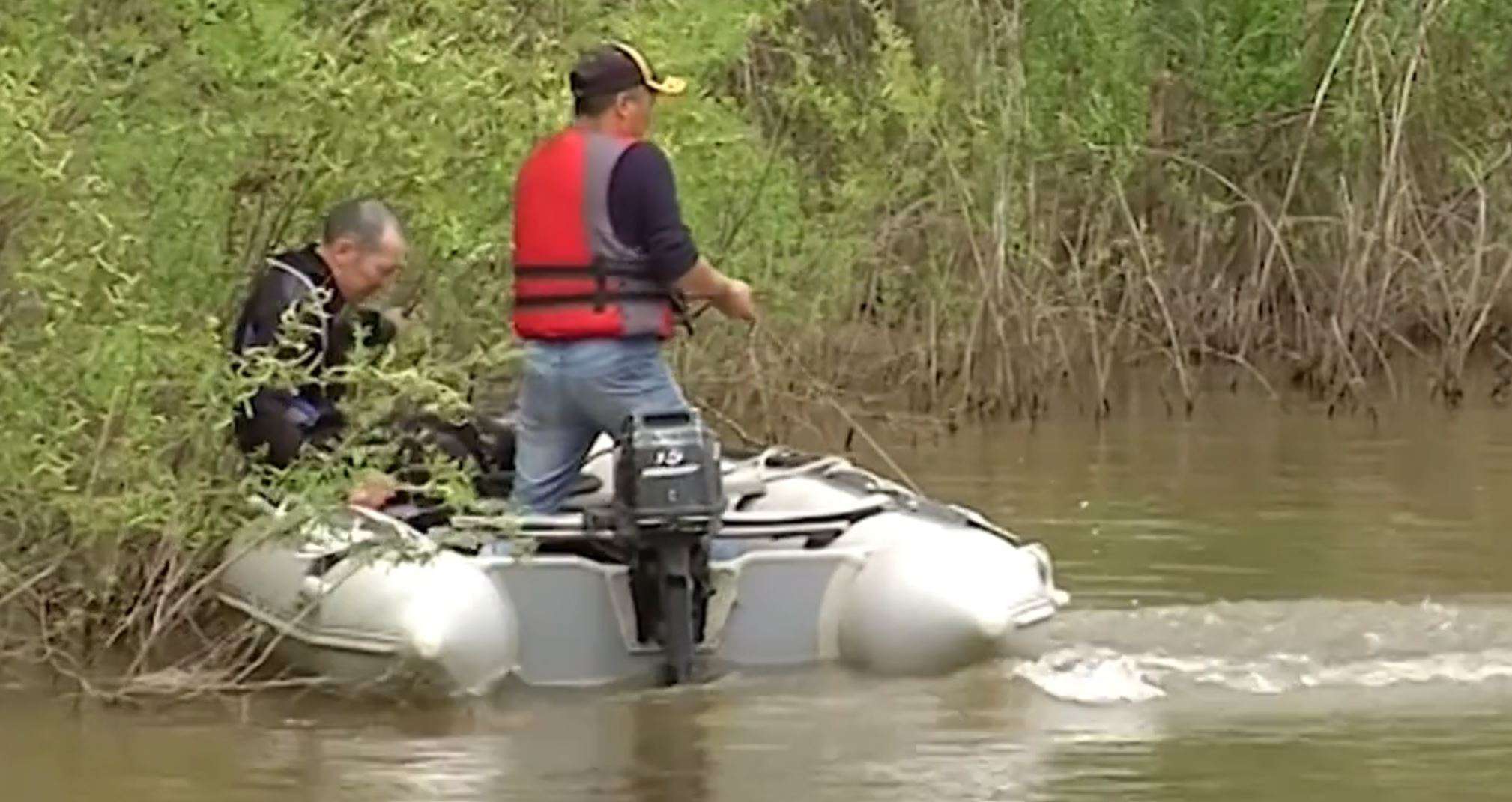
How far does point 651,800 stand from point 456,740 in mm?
885

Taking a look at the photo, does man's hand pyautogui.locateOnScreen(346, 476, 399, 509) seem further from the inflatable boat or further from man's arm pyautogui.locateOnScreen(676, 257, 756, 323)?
man's arm pyautogui.locateOnScreen(676, 257, 756, 323)

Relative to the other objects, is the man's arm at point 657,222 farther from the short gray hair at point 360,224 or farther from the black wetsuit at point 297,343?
the black wetsuit at point 297,343

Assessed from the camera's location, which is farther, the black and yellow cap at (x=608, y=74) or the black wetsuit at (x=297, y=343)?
the black and yellow cap at (x=608, y=74)

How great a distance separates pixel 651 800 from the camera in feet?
26.8

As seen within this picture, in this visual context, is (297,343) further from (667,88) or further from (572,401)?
(667,88)

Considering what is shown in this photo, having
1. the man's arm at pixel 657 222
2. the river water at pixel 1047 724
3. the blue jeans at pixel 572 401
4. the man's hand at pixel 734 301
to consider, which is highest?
the man's arm at pixel 657 222

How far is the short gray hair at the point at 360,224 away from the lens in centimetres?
969

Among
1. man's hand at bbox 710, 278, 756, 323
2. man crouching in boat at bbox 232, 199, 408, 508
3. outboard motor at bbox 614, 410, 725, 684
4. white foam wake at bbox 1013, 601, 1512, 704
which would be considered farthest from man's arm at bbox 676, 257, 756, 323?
white foam wake at bbox 1013, 601, 1512, 704

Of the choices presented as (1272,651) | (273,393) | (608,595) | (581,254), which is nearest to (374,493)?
(273,393)

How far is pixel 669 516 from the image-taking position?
30.4 feet

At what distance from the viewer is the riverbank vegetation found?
9.42m

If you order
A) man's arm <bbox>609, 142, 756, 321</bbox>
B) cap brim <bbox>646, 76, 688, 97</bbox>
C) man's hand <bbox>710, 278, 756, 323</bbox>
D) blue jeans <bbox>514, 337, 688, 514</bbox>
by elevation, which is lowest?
blue jeans <bbox>514, 337, 688, 514</bbox>

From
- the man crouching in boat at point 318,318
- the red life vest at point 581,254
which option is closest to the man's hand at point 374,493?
the man crouching in boat at point 318,318

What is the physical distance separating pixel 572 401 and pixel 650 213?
52cm
